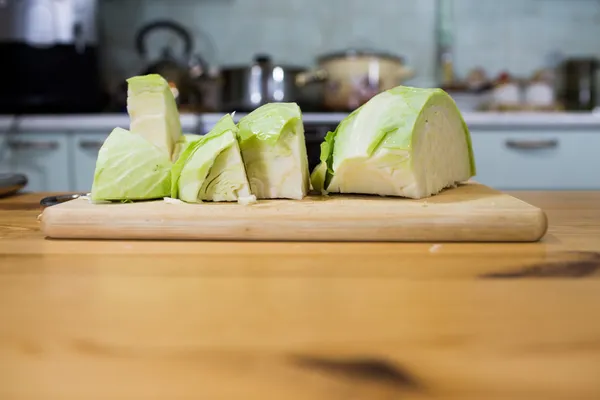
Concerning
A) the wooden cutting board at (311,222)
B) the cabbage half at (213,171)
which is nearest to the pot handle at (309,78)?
the cabbage half at (213,171)

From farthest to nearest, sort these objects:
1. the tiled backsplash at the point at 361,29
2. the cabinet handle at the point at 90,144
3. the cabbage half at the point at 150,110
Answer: the tiled backsplash at the point at 361,29
the cabinet handle at the point at 90,144
the cabbage half at the point at 150,110

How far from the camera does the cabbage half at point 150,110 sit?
99 centimetres

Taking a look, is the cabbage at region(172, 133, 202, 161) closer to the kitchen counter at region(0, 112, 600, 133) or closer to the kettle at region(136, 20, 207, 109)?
the kitchen counter at region(0, 112, 600, 133)

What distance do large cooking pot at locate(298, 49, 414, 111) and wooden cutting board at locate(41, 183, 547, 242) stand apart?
1739mm

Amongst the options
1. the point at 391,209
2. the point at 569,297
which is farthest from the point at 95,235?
the point at 569,297

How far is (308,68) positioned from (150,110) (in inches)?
75.0

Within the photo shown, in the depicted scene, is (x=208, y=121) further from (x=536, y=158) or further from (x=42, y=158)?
(x=536, y=158)

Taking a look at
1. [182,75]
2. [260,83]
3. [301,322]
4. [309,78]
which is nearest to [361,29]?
[309,78]

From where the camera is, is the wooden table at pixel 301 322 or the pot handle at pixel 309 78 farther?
the pot handle at pixel 309 78

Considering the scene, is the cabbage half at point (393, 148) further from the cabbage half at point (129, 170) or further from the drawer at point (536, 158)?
the drawer at point (536, 158)

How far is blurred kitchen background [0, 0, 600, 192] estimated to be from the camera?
2219mm

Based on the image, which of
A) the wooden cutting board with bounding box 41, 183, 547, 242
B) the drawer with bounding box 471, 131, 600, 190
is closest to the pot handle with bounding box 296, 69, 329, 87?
the drawer with bounding box 471, 131, 600, 190

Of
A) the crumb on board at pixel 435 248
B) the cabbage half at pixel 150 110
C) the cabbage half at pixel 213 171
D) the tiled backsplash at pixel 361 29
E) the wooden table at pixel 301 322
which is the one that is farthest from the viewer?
the tiled backsplash at pixel 361 29

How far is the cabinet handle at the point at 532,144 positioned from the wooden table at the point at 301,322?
5.22ft
